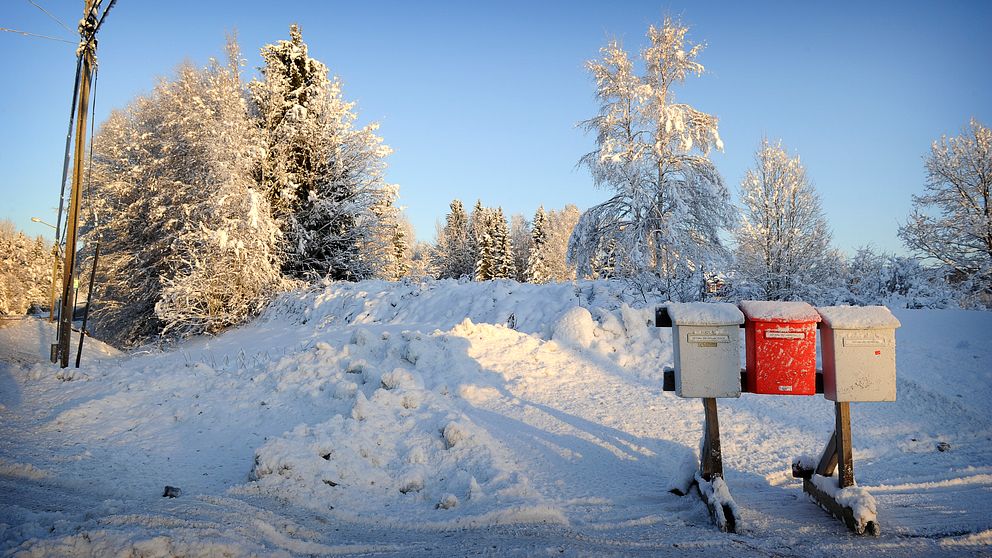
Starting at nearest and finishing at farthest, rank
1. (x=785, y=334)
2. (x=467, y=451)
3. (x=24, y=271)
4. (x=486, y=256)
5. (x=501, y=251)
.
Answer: (x=785, y=334), (x=467, y=451), (x=486, y=256), (x=501, y=251), (x=24, y=271)

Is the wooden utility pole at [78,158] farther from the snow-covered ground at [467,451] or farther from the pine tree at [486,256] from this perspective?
the pine tree at [486,256]

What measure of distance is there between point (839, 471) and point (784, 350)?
1058 millimetres

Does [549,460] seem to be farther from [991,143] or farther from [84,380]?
[991,143]

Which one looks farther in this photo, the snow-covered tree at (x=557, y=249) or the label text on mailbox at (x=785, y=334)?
the snow-covered tree at (x=557, y=249)

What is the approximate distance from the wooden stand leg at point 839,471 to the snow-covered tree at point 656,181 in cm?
810

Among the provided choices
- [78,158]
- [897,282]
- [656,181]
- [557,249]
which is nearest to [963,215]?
[897,282]

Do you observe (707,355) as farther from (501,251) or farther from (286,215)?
(501,251)

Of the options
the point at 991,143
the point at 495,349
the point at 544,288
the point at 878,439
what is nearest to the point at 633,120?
the point at 544,288

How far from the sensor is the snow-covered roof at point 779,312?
3.98 metres

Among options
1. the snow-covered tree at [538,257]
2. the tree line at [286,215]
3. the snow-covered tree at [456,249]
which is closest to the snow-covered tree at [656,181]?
the tree line at [286,215]

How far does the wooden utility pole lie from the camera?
10.3 m

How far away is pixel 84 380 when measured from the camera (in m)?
8.09

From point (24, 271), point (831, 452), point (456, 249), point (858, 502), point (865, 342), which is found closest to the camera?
point (858, 502)

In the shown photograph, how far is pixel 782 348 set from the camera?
13.3 ft
